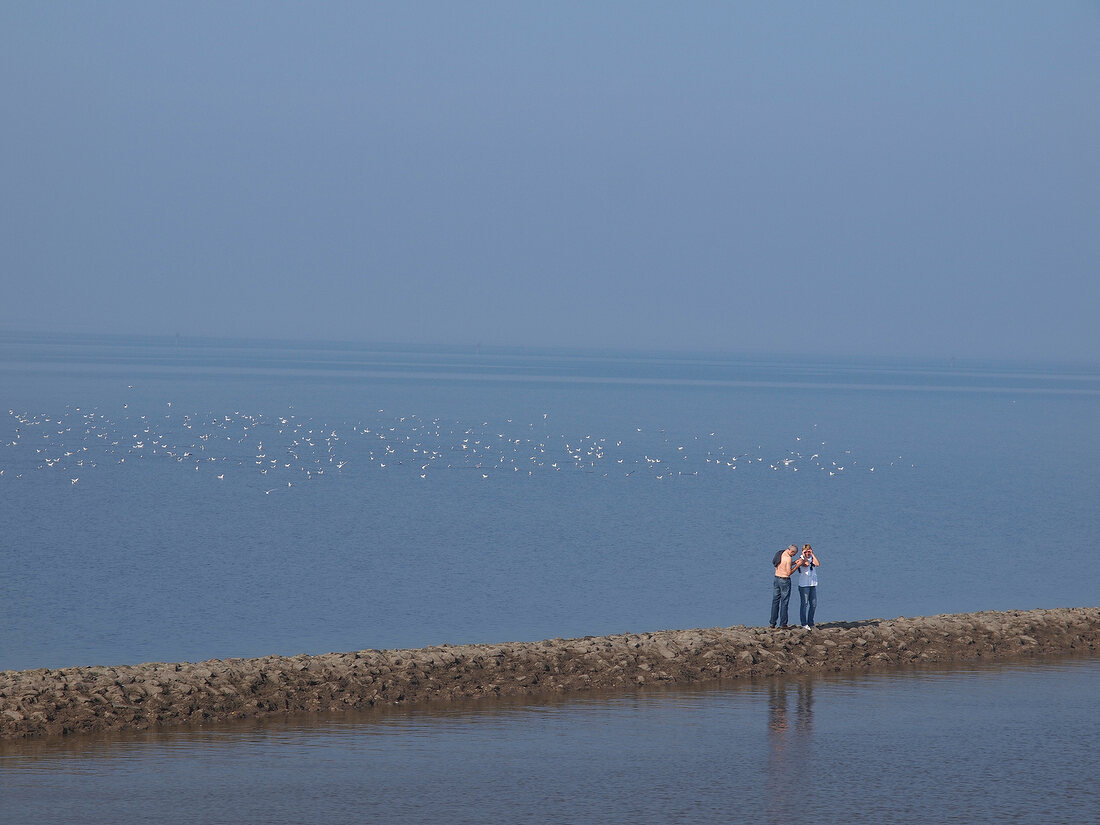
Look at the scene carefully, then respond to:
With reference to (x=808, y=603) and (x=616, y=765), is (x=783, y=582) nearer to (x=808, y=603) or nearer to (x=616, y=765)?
(x=808, y=603)

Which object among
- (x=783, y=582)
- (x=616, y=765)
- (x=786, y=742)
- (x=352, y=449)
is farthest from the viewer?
(x=352, y=449)

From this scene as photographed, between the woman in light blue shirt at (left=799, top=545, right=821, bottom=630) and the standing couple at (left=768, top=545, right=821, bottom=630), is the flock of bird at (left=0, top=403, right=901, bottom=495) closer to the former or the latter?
the standing couple at (left=768, top=545, right=821, bottom=630)

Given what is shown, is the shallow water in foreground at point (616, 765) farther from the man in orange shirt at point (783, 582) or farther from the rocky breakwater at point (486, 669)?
the man in orange shirt at point (783, 582)

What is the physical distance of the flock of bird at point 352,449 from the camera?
71.8m

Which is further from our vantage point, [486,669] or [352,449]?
[352,449]

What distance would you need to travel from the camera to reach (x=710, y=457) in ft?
281

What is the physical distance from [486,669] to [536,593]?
13452mm

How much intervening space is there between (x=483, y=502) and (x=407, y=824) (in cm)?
4405

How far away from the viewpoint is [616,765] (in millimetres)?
16359

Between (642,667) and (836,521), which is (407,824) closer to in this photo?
(642,667)

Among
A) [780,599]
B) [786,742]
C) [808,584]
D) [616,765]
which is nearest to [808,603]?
[808,584]

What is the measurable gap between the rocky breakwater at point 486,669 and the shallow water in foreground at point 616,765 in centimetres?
71

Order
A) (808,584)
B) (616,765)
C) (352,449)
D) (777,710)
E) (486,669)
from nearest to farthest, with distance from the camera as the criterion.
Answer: (616,765), (777,710), (486,669), (808,584), (352,449)

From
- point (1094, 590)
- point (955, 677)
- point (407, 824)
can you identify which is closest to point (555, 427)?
point (1094, 590)
